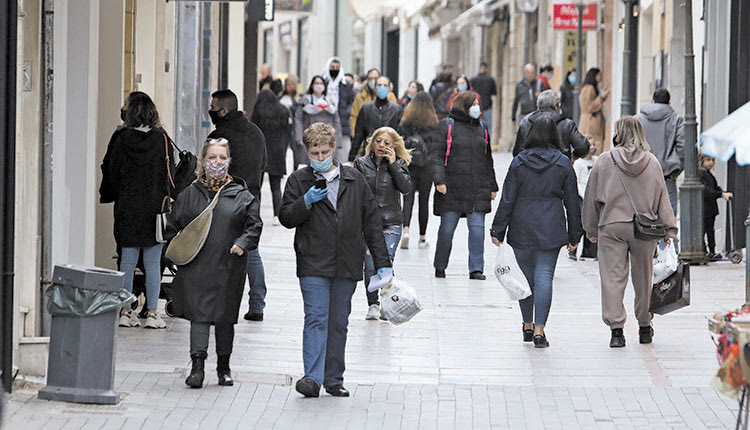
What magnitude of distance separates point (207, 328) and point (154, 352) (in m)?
1.43

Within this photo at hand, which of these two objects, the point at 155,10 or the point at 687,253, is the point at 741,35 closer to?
the point at 687,253

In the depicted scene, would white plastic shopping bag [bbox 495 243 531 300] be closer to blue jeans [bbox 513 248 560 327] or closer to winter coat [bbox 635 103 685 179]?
blue jeans [bbox 513 248 560 327]

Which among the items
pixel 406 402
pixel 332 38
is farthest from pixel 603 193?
pixel 332 38

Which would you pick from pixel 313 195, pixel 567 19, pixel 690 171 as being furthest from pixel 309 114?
pixel 313 195

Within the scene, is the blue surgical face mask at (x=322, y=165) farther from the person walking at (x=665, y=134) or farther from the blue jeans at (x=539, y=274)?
the person walking at (x=665, y=134)

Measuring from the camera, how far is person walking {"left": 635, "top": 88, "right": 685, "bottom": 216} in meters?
15.3

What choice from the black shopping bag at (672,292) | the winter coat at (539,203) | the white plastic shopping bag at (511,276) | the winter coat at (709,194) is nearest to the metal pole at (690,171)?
the winter coat at (709,194)

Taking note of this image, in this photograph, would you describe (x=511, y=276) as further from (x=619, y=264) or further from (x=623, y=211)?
(x=623, y=211)

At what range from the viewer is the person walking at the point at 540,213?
34.7 feet

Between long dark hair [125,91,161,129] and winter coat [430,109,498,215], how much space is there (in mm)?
4180

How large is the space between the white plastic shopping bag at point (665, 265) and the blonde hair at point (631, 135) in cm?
76

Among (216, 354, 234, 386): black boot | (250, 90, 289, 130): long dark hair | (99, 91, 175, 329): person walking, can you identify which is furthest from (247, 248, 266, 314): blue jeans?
(250, 90, 289, 130): long dark hair

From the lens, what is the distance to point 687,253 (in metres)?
15.0

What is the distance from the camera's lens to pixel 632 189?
34.1 ft
